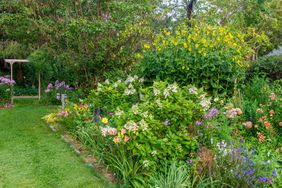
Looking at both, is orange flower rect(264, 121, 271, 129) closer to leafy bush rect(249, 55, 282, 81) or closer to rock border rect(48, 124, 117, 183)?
rock border rect(48, 124, 117, 183)

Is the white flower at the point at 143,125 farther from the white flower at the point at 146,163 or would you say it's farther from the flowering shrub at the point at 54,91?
the flowering shrub at the point at 54,91

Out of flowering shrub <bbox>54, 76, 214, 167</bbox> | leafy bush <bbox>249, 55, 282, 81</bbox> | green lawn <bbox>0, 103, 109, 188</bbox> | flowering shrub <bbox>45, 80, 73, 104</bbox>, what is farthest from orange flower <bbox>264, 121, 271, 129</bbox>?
flowering shrub <bbox>45, 80, 73, 104</bbox>

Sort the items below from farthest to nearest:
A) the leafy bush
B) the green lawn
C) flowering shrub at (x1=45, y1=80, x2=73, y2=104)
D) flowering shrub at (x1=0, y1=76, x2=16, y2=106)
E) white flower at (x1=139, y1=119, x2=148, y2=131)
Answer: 1. flowering shrub at (x1=45, y1=80, x2=73, y2=104)
2. flowering shrub at (x1=0, y1=76, x2=16, y2=106)
3. the leafy bush
4. the green lawn
5. white flower at (x1=139, y1=119, x2=148, y2=131)

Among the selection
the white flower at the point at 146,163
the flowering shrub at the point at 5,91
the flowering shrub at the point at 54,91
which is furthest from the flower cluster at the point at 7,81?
the white flower at the point at 146,163

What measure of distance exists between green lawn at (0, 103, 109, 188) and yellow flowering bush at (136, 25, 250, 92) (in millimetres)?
2134

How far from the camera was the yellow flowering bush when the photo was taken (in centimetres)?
532

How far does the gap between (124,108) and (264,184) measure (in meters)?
2.33

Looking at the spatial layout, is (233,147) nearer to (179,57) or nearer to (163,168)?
(163,168)

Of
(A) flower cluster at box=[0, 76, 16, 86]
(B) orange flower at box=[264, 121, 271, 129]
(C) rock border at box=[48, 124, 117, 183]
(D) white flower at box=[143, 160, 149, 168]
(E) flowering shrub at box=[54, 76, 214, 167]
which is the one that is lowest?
(A) flower cluster at box=[0, 76, 16, 86]

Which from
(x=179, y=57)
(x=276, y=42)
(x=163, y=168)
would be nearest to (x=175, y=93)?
(x=163, y=168)

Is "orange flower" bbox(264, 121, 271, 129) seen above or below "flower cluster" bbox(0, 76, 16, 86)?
above

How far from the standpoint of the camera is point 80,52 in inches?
270

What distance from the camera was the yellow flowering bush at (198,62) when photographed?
5.32 meters

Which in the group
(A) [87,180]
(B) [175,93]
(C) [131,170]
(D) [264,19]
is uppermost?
(D) [264,19]
